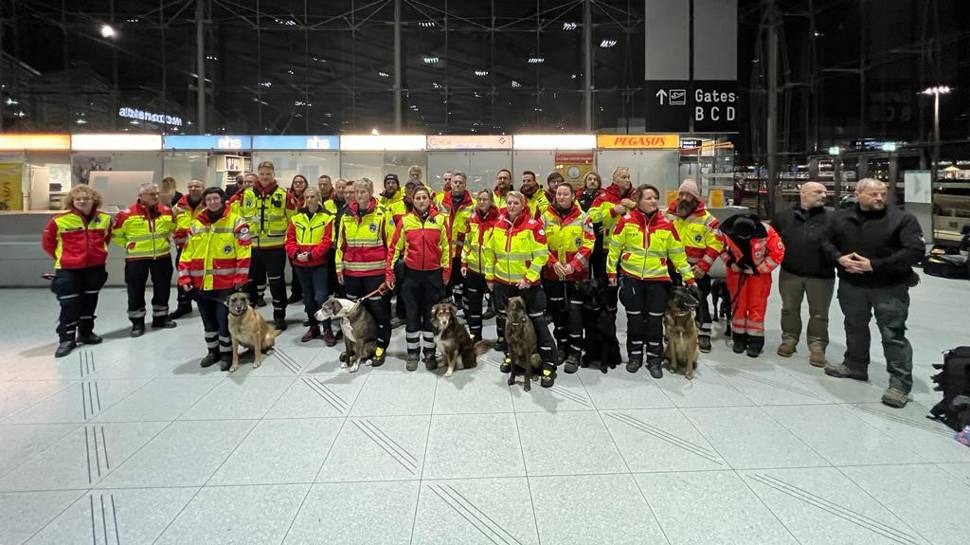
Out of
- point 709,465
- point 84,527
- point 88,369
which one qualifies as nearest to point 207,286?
point 88,369

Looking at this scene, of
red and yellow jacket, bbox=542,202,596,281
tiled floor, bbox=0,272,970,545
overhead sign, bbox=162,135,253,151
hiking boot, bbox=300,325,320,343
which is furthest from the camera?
overhead sign, bbox=162,135,253,151

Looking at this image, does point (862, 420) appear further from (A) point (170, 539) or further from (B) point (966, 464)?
(A) point (170, 539)

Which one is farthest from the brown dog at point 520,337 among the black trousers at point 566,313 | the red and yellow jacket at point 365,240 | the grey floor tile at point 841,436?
the grey floor tile at point 841,436

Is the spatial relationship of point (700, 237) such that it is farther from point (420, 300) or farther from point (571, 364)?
point (420, 300)

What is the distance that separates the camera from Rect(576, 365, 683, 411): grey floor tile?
4.21 m

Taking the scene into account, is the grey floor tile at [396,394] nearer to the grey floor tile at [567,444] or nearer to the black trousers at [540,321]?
the grey floor tile at [567,444]

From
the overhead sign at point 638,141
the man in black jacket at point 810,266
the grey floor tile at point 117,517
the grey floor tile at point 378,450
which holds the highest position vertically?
the overhead sign at point 638,141

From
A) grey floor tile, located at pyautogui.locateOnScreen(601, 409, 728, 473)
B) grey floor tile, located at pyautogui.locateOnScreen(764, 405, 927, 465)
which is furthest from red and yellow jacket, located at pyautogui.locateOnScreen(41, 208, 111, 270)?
grey floor tile, located at pyautogui.locateOnScreen(764, 405, 927, 465)

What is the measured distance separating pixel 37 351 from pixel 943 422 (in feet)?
26.7

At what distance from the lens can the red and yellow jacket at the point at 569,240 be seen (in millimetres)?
4934

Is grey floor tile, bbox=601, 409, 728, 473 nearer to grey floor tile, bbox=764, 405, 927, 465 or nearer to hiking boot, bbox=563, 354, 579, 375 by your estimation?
grey floor tile, bbox=764, 405, 927, 465

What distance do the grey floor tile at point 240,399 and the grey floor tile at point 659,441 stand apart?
2635mm

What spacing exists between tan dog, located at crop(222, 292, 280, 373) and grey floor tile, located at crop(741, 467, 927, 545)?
4.30 metres

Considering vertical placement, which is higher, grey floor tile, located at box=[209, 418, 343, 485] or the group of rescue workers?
the group of rescue workers
